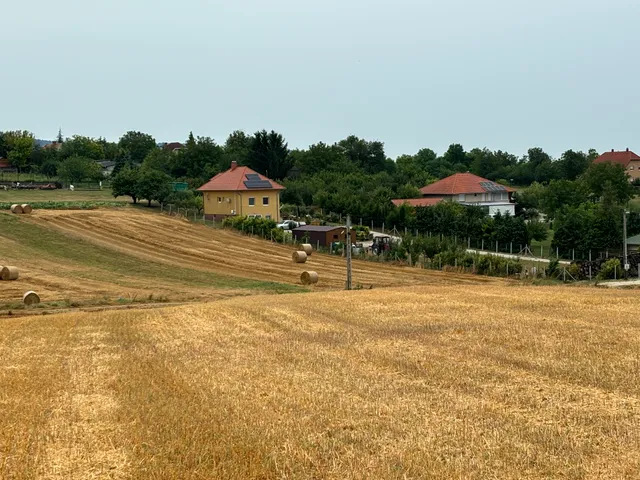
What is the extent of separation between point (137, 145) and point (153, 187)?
7254 cm

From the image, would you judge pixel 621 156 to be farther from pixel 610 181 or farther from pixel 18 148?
pixel 18 148

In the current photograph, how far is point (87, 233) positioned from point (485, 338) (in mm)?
48878

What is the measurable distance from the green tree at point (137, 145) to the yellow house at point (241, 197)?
218 feet

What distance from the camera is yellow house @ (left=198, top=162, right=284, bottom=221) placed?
79.5m

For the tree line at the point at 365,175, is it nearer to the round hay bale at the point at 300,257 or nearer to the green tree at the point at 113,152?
the green tree at the point at 113,152

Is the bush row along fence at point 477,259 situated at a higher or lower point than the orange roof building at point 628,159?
lower

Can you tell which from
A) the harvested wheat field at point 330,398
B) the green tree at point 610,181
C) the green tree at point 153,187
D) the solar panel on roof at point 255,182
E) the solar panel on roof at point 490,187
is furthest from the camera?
the solar panel on roof at point 490,187

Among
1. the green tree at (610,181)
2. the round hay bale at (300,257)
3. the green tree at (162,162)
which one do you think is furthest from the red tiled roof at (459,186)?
the round hay bale at (300,257)

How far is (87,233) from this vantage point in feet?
209

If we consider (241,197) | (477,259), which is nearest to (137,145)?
(241,197)

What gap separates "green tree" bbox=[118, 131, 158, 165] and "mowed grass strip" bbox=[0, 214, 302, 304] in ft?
278

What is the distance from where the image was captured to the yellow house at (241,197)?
261ft

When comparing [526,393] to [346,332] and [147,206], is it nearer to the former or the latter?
[346,332]

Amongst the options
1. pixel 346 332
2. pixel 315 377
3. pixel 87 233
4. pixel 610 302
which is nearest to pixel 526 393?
pixel 315 377
